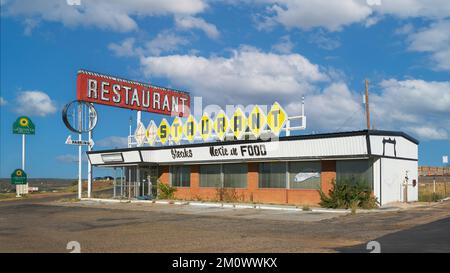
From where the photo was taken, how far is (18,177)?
181 feet

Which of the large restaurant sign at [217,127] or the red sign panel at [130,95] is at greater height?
the red sign panel at [130,95]

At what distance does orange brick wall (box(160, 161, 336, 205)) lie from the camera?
97.3 feet

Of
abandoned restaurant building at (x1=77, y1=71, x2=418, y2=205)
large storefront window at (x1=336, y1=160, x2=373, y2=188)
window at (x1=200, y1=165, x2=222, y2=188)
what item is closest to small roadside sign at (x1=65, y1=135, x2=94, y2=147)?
abandoned restaurant building at (x1=77, y1=71, x2=418, y2=205)

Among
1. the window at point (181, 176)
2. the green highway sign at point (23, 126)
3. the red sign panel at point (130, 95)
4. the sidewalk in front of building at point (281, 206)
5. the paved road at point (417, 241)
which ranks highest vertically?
the red sign panel at point (130, 95)

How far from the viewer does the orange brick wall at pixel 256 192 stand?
29.7 m

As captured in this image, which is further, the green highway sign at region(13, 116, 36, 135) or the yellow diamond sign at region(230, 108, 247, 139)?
the green highway sign at region(13, 116, 36, 135)

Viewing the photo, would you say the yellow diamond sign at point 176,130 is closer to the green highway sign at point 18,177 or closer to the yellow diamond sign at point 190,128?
the yellow diamond sign at point 190,128

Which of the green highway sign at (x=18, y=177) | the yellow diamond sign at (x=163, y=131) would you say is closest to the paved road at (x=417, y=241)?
the yellow diamond sign at (x=163, y=131)

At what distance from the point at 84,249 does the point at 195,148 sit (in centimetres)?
2272

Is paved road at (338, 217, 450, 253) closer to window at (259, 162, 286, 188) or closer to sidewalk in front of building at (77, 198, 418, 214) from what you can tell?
sidewalk in front of building at (77, 198, 418, 214)

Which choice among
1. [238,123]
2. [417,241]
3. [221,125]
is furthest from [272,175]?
[417,241]

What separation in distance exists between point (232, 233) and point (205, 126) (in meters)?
19.6

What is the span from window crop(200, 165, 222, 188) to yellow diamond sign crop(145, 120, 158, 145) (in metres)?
5.52

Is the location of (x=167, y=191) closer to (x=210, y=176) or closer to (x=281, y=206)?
(x=210, y=176)
